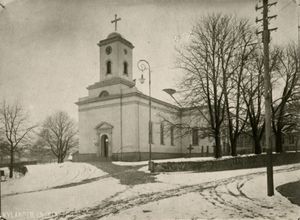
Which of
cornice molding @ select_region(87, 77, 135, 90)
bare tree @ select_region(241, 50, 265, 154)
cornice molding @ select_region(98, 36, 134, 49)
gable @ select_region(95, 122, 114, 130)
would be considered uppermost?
cornice molding @ select_region(98, 36, 134, 49)

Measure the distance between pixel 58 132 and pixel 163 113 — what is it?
24063 millimetres

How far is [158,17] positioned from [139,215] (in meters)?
6.49

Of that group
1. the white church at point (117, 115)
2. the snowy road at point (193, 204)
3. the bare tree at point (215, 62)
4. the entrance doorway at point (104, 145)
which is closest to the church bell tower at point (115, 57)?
the white church at point (117, 115)

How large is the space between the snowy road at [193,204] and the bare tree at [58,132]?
39.2 meters

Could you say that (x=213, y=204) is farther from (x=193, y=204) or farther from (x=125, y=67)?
(x=125, y=67)

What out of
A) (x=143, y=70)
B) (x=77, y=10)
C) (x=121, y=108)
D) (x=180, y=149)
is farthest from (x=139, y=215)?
(x=180, y=149)

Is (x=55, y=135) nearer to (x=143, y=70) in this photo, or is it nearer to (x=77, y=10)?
(x=143, y=70)

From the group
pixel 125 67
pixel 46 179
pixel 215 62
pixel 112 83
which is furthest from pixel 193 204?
pixel 125 67

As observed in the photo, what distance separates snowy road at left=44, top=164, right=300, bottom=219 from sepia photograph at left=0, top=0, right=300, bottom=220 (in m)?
0.04

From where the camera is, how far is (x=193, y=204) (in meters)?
9.58

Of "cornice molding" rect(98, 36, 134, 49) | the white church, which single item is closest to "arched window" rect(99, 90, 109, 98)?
the white church

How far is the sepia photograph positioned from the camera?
9414mm

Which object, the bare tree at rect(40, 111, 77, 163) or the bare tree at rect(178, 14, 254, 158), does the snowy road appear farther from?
the bare tree at rect(40, 111, 77, 163)

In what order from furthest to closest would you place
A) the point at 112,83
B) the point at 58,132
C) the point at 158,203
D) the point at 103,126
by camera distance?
1. the point at 58,132
2. the point at 103,126
3. the point at 112,83
4. the point at 158,203
